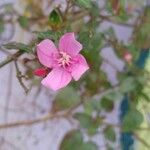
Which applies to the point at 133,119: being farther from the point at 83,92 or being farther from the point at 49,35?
the point at 49,35

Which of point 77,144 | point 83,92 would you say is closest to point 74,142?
point 77,144

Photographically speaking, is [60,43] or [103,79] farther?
[103,79]

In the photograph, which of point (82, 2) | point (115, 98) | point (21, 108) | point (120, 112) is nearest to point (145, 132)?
point (120, 112)

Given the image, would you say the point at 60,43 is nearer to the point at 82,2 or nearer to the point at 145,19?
the point at 82,2

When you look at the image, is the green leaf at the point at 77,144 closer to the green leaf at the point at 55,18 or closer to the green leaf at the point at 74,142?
the green leaf at the point at 74,142

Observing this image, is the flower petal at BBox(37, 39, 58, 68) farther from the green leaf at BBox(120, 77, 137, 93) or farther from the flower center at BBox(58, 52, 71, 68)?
the green leaf at BBox(120, 77, 137, 93)
